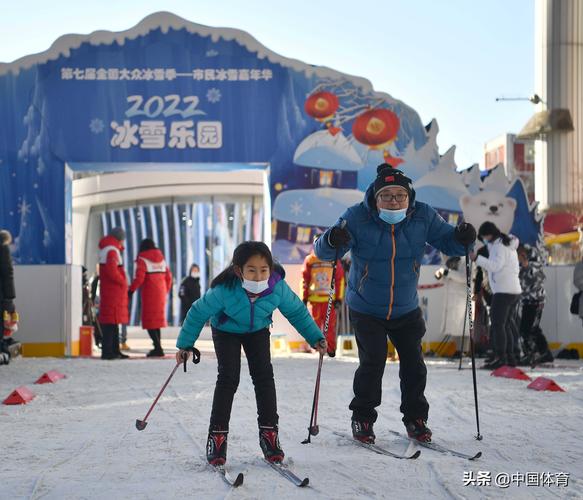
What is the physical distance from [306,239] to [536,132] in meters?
29.9

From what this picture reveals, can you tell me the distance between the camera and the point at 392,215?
5.71 metres

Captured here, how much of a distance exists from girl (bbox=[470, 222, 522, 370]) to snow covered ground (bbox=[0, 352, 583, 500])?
1.02 meters

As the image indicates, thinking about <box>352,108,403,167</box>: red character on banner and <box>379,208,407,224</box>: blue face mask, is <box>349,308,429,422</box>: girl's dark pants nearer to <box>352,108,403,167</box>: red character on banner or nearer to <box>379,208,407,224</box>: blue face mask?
<box>379,208,407,224</box>: blue face mask

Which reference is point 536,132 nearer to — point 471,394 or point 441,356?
point 441,356

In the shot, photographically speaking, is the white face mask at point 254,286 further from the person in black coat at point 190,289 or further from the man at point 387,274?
the person in black coat at point 190,289

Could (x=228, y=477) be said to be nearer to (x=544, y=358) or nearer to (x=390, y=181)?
(x=390, y=181)

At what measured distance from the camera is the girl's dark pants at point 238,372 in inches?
202

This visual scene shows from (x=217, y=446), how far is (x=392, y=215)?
5.27 feet

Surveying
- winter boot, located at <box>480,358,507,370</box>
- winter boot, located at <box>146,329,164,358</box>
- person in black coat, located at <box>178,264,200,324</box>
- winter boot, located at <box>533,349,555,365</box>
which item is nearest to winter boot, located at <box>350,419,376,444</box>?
winter boot, located at <box>480,358,507,370</box>

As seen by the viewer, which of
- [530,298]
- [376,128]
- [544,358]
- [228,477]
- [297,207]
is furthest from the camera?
[376,128]

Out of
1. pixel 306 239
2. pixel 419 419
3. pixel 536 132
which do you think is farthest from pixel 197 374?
pixel 536 132

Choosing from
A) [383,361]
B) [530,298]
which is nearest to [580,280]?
[530,298]

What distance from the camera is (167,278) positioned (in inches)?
537

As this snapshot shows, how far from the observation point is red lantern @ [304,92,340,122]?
1370 centimetres
